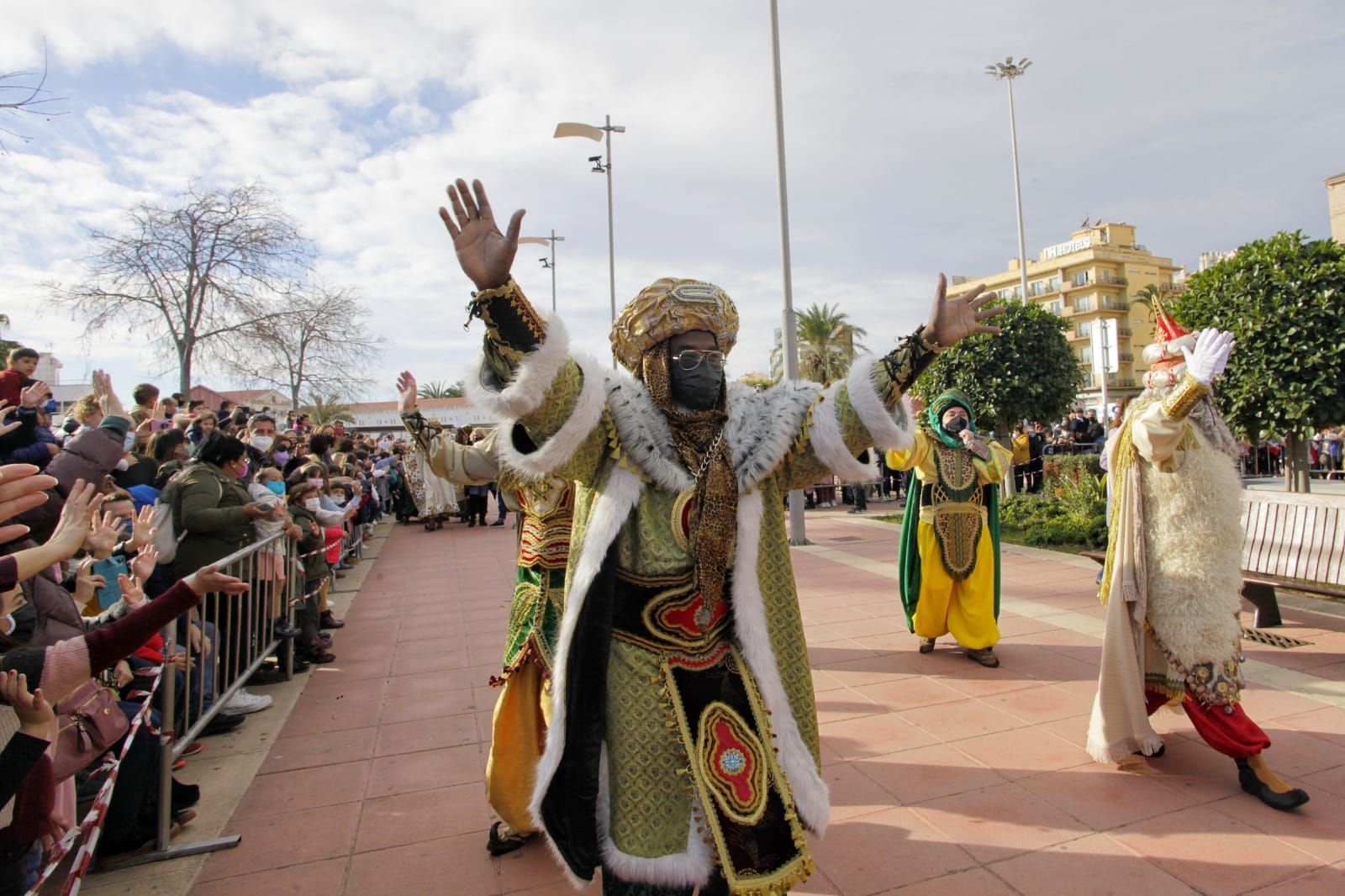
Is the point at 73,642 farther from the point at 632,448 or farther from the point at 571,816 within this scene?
the point at 632,448

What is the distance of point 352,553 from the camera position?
39.5ft

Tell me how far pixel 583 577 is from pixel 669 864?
788 mm

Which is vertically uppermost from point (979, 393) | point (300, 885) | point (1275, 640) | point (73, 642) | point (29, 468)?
point (979, 393)

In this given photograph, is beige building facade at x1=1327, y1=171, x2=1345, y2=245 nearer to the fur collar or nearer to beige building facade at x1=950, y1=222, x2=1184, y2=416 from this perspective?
beige building facade at x1=950, y1=222, x2=1184, y2=416

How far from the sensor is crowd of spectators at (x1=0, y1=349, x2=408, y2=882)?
216 centimetres

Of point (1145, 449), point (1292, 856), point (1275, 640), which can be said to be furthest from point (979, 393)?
point (1292, 856)

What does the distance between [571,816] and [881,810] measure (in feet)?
5.87

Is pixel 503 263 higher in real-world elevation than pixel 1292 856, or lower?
higher

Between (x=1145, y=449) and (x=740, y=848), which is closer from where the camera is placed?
(x=740, y=848)

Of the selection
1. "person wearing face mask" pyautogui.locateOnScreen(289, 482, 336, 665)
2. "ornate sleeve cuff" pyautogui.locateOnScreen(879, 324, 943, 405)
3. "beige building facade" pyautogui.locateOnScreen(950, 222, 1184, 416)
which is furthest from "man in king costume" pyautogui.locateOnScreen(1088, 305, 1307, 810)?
"beige building facade" pyautogui.locateOnScreen(950, 222, 1184, 416)

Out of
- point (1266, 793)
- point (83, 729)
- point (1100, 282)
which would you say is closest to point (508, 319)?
point (83, 729)

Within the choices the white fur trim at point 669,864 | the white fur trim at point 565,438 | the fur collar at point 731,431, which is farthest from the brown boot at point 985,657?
the white fur trim at point 565,438

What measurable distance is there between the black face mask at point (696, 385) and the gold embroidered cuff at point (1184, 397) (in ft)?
7.60

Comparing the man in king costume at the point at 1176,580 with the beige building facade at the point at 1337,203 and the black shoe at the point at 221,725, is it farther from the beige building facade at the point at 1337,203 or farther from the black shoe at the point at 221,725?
the beige building facade at the point at 1337,203
